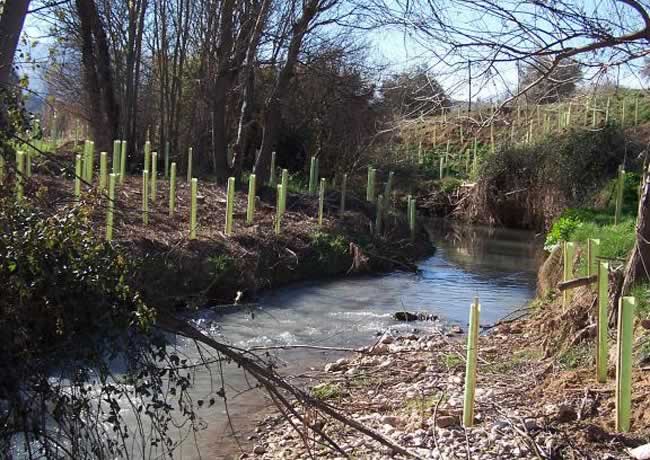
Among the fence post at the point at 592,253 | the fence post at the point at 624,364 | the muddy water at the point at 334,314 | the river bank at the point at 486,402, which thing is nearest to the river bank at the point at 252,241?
the muddy water at the point at 334,314

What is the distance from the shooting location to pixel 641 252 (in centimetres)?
734

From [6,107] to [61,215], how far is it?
67 cm

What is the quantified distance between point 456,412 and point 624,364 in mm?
1341

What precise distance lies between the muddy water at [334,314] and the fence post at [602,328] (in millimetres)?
2434

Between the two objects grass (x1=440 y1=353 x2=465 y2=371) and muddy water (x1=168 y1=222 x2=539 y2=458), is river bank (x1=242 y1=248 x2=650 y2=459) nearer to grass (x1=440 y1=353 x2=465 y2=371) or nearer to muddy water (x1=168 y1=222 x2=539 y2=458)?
grass (x1=440 y1=353 x2=465 y2=371)

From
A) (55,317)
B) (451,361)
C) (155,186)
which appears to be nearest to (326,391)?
(451,361)

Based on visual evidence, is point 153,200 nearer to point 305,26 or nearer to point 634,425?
point 305,26

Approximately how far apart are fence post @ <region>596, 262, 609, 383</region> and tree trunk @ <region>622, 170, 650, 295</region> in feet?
3.82

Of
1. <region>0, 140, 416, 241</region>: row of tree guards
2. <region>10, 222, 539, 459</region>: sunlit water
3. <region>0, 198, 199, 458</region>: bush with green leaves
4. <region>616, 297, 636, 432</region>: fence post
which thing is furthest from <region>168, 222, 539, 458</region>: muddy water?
<region>616, 297, 636, 432</region>: fence post

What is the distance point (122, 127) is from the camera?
22219 millimetres

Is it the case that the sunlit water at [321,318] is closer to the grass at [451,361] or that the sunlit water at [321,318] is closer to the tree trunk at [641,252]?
the grass at [451,361]

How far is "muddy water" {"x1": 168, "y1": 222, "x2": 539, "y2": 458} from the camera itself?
7.54 meters

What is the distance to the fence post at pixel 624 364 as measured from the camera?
5.27m

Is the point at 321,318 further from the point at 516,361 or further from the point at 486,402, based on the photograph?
the point at 486,402
